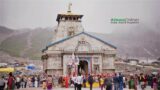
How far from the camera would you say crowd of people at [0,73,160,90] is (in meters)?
17.7

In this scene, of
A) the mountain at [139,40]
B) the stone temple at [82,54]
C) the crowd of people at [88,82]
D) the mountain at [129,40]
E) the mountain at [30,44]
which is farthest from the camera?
the mountain at [30,44]

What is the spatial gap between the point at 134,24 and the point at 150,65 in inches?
423

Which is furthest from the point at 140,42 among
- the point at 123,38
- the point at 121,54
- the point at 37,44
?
Result: the point at 37,44

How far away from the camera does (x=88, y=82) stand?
2127cm

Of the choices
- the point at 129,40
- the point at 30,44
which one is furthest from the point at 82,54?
the point at 30,44

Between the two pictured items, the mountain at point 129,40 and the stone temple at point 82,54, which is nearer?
the mountain at point 129,40

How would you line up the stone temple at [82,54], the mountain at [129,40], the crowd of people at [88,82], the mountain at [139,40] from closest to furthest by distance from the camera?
the crowd of people at [88,82] → the mountain at [139,40] → the mountain at [129,40] → the stone temple at [82,54]

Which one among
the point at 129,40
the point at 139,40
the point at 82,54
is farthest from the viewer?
the point at 82,54

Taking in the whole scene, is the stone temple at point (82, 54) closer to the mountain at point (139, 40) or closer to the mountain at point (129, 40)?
the mountain at point (129, 40)

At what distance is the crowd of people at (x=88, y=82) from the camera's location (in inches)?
697

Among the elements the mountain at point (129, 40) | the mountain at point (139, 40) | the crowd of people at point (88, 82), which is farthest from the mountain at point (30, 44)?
the crowd of people at point (88, 82)

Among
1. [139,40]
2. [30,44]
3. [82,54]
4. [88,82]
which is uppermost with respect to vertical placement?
[30,44]

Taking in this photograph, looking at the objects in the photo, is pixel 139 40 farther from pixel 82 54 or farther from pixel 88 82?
pixel 88 82

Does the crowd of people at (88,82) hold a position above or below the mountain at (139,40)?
below
